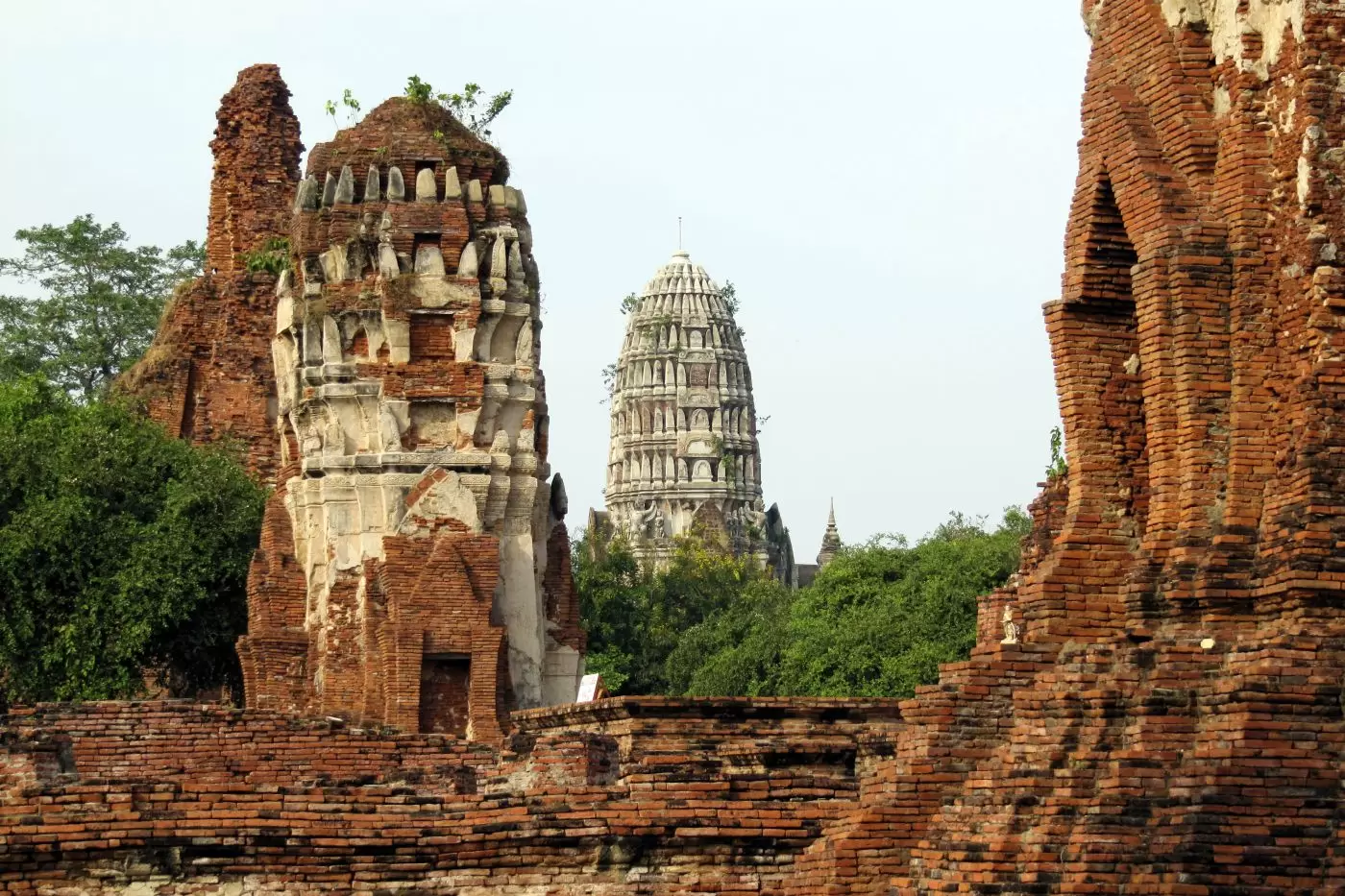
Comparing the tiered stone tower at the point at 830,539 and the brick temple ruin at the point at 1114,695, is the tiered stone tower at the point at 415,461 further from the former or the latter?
the tiered stone tower at the point at 830,539

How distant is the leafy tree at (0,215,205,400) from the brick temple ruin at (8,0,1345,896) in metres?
35.2

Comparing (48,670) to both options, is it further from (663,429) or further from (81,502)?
(663,429)

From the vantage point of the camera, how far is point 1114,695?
13930mm

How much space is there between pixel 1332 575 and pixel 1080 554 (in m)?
1.77

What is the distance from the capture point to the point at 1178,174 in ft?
49.4

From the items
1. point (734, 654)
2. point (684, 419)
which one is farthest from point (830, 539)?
point (734, 654)

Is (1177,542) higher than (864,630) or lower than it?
lower

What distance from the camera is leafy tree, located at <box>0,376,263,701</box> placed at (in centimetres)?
3494

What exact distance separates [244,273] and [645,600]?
118 ft

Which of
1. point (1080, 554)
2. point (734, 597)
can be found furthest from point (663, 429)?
point (1080, 554)

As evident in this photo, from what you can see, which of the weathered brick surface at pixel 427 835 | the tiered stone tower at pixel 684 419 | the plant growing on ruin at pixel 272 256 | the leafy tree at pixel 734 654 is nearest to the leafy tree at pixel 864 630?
the leafy tree at pixel 734 654

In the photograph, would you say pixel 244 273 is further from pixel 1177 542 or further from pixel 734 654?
pixel 734 654

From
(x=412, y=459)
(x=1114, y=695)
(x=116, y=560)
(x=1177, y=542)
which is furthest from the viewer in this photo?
(x=116, y=560)

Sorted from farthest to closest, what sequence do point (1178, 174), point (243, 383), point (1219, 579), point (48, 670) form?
point (243, 383) < point (48, 670) < point (1178, 174) < point (1219, 579)
